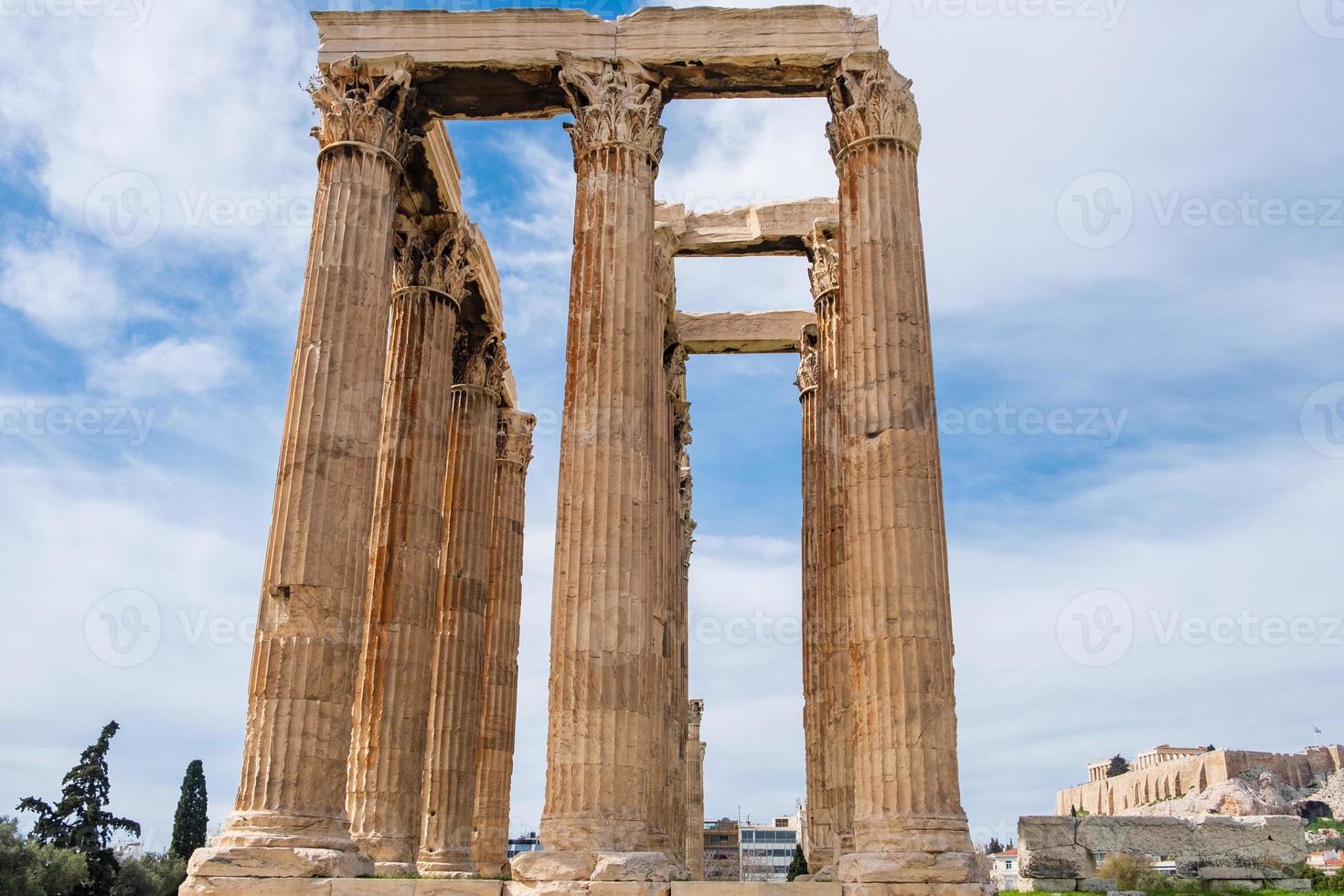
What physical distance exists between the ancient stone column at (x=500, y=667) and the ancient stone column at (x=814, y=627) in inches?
319

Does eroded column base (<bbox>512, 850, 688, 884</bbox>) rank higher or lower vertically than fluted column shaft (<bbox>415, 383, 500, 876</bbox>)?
lower

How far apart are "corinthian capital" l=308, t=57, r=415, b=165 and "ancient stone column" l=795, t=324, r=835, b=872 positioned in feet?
45.5

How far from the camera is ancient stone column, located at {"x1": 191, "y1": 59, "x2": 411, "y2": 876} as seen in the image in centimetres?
1845

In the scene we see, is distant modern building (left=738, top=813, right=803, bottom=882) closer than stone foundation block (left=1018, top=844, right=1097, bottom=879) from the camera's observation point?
No

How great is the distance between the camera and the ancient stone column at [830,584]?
2761 cm

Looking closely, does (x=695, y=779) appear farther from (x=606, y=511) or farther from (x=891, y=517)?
(x=891, y=517)

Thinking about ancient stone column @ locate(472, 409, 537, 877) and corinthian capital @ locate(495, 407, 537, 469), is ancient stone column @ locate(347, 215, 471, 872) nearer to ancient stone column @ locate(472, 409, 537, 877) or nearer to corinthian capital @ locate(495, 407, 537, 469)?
ancient stone column @ locate(472, 409, 537, 877)

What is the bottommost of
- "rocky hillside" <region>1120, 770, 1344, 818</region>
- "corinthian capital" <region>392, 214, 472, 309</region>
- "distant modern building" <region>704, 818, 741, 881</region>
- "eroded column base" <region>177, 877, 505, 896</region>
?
"distant modern building" <region>704, 818, 741, 881</region>

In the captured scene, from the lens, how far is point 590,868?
17734mm

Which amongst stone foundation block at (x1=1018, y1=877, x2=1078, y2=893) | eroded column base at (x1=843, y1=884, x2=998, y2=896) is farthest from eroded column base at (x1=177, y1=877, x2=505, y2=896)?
stone foundation block at (x1=1018, y1=877, x2=1078, y2=893)

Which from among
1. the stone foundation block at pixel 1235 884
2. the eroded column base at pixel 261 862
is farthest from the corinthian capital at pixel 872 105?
the stone foundation block at pixel 1235 884

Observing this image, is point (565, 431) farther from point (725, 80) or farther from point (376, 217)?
point (725, 80)

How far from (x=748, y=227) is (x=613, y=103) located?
9.55 meters

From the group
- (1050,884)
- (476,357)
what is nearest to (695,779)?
(1050,884)
